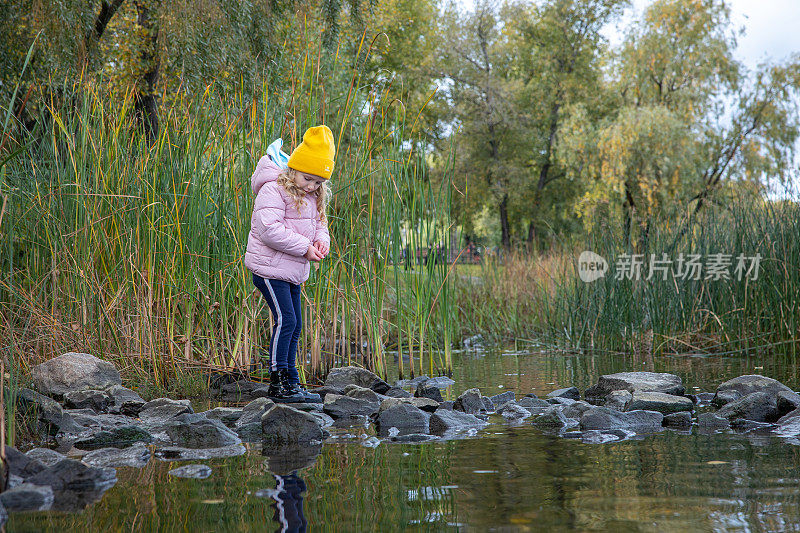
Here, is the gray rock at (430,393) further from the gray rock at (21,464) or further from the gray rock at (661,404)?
the gray rock at (21,464)

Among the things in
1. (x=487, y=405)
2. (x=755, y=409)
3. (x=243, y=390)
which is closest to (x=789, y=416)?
(x=755, y=409)

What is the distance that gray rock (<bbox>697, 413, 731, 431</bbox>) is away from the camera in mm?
3135

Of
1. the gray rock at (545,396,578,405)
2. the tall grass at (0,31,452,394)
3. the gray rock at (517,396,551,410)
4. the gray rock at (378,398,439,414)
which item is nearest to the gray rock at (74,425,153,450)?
the gray rock at (378,398,439,414)

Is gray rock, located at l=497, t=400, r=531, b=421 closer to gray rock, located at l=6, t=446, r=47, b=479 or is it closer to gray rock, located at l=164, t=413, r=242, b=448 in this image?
gray rock, located at l=164, t=413, r=242, b=448

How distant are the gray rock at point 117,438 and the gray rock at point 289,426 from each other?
48 centimetres

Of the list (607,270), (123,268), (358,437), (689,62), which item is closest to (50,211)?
(123,268)

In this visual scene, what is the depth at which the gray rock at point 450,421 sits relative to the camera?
3.24 meters

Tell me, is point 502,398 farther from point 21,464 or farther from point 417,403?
point 21,464

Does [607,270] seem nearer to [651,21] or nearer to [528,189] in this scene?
[651,21]

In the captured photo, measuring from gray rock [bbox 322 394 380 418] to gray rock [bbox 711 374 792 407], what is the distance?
68.2 inches

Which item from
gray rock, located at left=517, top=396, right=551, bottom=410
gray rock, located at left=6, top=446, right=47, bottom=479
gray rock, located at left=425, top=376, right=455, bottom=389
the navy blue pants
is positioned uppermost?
the navy blue pants

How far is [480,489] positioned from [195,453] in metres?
1.17

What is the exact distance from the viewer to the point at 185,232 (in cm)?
451

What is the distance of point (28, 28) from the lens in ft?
24.0
